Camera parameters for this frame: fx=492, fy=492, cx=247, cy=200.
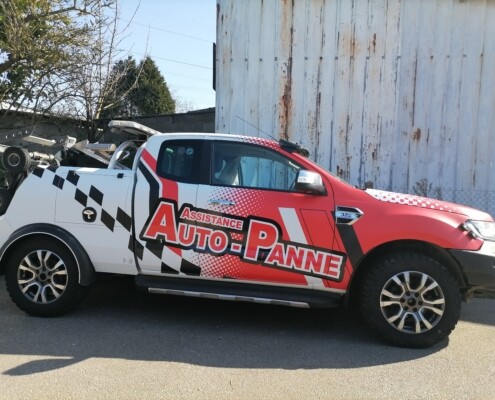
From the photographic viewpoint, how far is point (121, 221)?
16.1 ft

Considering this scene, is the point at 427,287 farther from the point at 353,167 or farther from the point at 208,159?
the point at 353,167

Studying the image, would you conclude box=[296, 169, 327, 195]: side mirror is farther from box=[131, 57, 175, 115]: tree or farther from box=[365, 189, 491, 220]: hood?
box=[131, 57, 175, 115]: tree

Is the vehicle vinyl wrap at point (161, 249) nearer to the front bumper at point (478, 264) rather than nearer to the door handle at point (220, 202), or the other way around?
the door handle at point (220, 202)

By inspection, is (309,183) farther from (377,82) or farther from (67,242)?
(377,82)


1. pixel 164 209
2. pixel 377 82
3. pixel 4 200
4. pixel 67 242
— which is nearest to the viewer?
pixel 164 209

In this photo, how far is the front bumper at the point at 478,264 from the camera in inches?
177

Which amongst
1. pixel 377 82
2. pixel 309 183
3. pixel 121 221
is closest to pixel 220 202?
pixel 309 183

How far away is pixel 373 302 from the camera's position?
4551 mm

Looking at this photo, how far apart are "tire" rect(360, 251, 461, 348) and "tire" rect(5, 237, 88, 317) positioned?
3017 millimetres

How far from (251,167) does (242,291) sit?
4.08ft

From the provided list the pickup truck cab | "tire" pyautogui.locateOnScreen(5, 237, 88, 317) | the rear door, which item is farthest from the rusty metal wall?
"tire" pyautogui.locateOnScreen(5, 237, 88, 317)

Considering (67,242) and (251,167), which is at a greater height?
(251,167)

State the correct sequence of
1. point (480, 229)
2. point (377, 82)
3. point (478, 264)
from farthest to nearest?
point (377, 82) → point (480, 229) → point (478, 264)

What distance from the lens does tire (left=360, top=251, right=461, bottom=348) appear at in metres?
4.50
